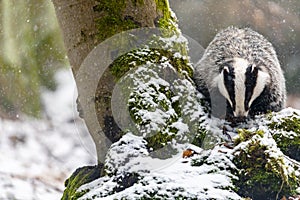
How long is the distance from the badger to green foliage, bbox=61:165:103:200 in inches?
25.7

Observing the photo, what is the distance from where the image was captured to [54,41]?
3.53m

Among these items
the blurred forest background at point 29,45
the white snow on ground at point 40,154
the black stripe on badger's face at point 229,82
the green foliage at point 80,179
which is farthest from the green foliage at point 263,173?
→ the white snow on ground at point 40,154

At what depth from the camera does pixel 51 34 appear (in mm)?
3531

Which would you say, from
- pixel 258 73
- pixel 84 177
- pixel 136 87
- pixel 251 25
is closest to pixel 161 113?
pixel 136 87

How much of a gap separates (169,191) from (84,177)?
0.49m

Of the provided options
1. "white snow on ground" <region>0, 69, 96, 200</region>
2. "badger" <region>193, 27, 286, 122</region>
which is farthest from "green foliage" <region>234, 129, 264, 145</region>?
"white snow on ground" <region>0, 69, 96, 200</region>

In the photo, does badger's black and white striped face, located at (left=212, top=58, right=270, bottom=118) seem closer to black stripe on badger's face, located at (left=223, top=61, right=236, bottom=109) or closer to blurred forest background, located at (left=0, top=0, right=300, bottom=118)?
black stripe on badger's face, located at (left=223, top=61, right=236, bottom=109)

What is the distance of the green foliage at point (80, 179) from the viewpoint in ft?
6.31

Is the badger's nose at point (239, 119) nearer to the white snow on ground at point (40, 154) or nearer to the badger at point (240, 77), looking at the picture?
the badger at point (240, 77)

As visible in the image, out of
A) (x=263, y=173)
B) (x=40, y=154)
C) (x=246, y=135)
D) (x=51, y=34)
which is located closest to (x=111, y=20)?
(x=246, y=135)

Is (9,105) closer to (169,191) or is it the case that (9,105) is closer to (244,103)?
(244,103)

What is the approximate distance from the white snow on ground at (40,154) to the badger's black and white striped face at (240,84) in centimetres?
203

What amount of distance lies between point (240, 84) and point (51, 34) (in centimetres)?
160

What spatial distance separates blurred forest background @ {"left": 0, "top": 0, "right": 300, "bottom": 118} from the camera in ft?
11.4
